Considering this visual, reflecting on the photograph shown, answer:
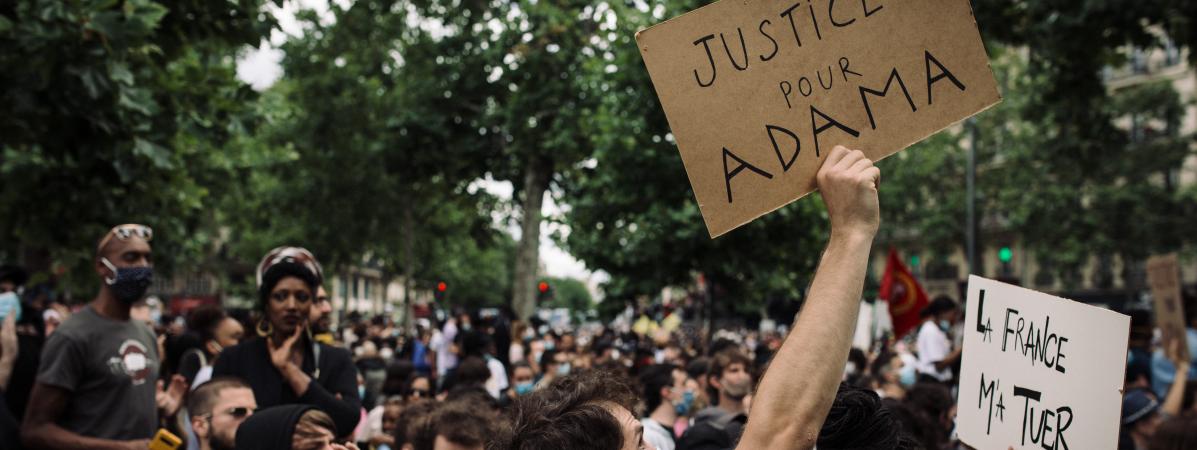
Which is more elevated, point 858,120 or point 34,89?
point 34,89

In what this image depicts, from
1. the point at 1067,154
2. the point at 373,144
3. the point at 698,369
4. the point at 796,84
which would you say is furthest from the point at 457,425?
the point at 373,144

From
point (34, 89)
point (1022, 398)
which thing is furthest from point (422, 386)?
point (1022, 398)

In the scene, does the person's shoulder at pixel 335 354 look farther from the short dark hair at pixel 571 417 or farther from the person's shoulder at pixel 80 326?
the short dark hair at pixel 571 417

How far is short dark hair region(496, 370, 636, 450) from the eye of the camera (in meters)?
2.03

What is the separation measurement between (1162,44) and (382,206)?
2650cm

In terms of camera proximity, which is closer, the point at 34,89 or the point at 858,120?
the point at 858,120

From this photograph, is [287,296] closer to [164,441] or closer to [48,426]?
[164,441]

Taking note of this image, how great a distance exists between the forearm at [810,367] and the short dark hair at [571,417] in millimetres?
322

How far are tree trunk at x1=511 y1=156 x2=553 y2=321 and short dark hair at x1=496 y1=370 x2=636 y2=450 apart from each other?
2090 centimetres

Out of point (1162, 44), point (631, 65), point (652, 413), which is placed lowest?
point (652, 413)

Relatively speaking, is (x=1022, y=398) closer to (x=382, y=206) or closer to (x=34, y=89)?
(x=34, y=89)

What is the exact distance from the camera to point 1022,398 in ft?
8.95

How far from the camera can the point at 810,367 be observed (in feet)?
6.07

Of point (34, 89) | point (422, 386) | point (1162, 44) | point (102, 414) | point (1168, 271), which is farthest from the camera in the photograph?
point (1162, 44)
